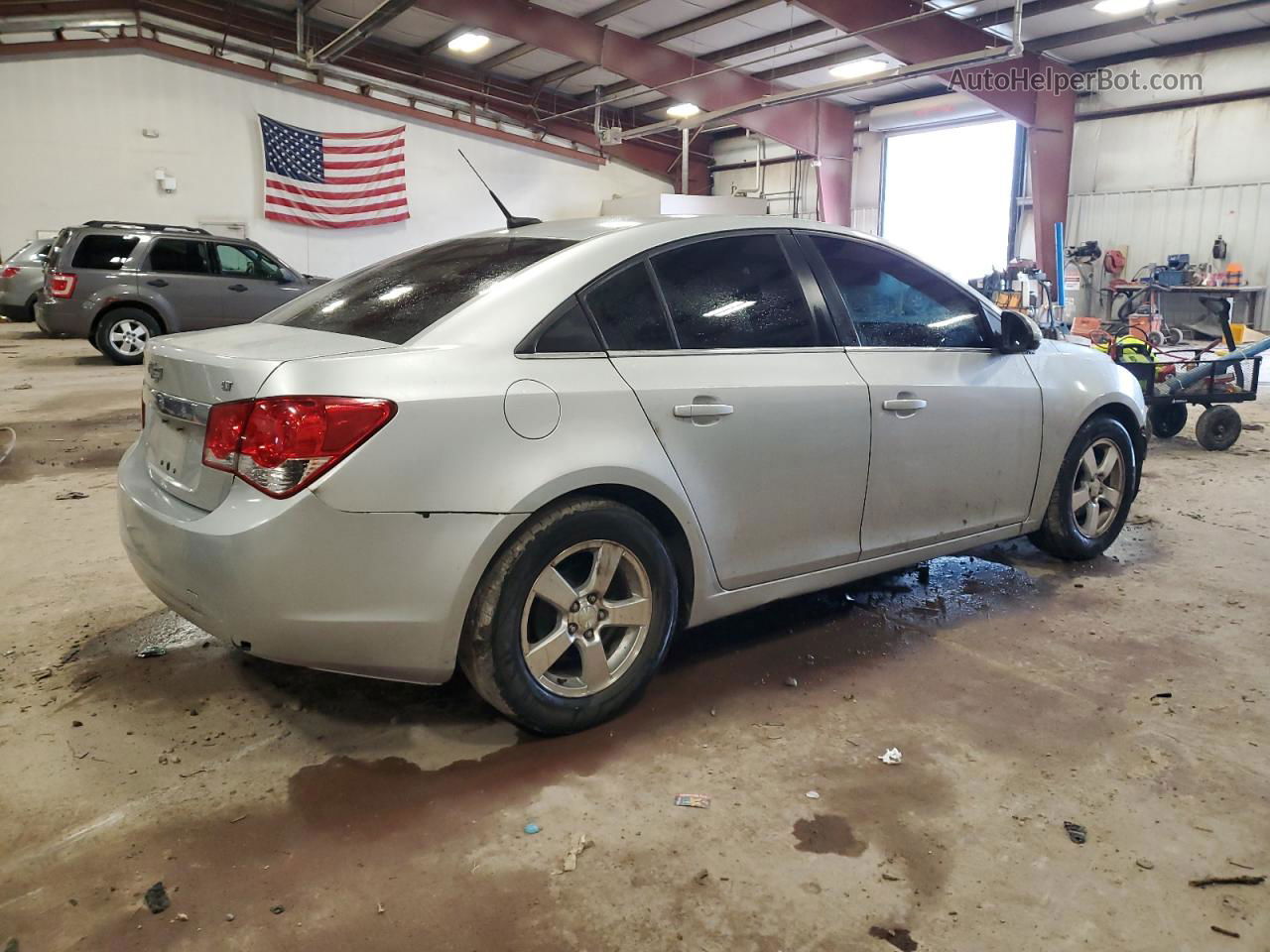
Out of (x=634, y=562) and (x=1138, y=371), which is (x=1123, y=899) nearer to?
(x=634, y=562)

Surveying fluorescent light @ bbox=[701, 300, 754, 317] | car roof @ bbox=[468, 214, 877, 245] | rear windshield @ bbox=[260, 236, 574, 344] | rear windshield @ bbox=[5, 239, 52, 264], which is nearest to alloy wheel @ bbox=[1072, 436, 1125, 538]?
car roof @ bbox=[468, 214, 877, 245]

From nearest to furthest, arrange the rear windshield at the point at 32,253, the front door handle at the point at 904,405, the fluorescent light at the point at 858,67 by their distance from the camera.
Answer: the front door handle at the point at 904,405
the rear windshield at the point at 32,253
the fluorescent light at the point at 858,67

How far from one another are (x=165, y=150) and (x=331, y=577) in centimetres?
1689

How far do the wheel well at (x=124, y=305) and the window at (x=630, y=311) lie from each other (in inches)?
402

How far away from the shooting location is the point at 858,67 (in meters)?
15.6

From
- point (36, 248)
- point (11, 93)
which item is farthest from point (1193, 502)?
point (11, 93)

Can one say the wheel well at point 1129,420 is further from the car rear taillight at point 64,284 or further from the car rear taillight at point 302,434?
the car rear taillight at point 64,284

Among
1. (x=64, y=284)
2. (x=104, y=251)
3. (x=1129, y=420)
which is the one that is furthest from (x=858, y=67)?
(x=1129, y=420)

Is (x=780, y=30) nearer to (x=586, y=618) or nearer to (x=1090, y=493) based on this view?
(x=1090, y=493)

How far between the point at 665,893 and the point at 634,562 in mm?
906

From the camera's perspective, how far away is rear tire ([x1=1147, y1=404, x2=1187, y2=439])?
738cm

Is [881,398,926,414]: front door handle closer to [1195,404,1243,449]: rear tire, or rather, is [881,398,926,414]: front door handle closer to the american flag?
[1195,404,1243,449]: rear tire

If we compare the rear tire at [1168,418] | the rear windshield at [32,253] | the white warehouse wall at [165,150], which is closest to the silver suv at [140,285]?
the rear windshield at [32,253]

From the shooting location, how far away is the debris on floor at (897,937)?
1786 millimetres
